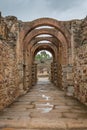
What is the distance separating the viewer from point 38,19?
39.5 ft

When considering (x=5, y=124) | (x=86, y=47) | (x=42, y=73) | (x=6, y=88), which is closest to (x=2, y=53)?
(x=6, y=88)

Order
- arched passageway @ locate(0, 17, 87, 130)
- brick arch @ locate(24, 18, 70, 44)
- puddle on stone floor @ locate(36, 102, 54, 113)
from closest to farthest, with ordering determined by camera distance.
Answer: arched passageway @ locate(0, 17, 87, 130), puddle on stone floor @ locate(36, 102, 54, 113), brick arch @ locate(24, 18, 70, 44)

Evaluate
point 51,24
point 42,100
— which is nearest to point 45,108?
point 42,100

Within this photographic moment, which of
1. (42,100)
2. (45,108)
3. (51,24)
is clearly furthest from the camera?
(51,24)

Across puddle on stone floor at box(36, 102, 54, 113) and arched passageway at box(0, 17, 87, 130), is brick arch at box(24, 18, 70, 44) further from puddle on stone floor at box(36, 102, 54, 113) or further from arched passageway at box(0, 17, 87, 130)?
puddle on stone floor at box(36, 102, 54, 113)

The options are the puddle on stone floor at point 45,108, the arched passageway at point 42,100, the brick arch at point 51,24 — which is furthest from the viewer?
the brick arch at point 51,24

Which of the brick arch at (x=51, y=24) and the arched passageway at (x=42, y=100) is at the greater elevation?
the brick arch at (x=51, y=24)

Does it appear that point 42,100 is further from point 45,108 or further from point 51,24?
point 51,24

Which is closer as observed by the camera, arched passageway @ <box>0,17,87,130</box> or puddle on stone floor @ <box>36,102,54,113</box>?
arched passageway @ <box>0,17,87,130</box>

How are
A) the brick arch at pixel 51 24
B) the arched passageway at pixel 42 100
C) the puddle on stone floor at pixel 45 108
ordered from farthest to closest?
the brick arch at pixel 51 24
the puddle on stone floor at pixel 45 108
the arched passageway at pixel 42 100

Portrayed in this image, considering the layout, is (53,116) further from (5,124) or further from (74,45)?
(74,45)

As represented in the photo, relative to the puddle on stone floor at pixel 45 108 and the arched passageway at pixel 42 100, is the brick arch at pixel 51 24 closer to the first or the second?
the arched passageway at pixel 42 100

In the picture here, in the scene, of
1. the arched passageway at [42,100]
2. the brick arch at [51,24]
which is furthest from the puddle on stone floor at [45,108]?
the brick arch at [51,24]

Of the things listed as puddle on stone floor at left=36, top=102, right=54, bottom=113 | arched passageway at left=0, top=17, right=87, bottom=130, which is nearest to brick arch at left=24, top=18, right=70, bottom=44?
arched passageway at left=0, top=17, right=87, bottom=130
